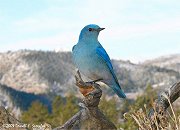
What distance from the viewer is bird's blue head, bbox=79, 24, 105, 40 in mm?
7727

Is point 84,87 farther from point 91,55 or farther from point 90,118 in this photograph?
point 91,55

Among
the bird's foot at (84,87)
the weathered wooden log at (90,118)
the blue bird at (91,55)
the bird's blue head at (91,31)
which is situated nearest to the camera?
the weathered wooden log at (90,118)

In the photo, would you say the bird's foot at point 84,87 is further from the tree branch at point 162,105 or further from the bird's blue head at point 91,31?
the tree branch at point 162,105

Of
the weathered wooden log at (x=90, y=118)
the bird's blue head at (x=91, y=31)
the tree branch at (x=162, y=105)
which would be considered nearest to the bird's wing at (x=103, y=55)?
the bird's blue head at (x=91, y=31)

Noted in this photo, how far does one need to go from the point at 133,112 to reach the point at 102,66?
0.90m

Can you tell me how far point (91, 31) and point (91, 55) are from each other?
0.35 meters

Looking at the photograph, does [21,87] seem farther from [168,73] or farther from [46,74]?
[168,73]

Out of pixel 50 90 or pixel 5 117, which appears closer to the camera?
pixel 5 117

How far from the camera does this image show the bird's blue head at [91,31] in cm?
773

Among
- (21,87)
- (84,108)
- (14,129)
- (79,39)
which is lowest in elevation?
(21,87)

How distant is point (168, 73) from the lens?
183000mm

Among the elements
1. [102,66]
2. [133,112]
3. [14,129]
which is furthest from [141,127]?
[14,129]

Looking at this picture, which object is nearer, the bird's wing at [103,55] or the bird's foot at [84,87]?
the bird's foot at [84,87]

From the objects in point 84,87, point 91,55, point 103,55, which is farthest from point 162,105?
point 84,87
